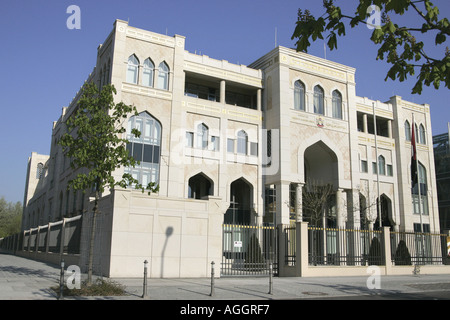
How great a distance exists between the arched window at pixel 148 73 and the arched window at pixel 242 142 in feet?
26.6

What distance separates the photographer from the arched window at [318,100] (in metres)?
35.3

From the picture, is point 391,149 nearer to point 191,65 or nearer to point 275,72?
point 275,72

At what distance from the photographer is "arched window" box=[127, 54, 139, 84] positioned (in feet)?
97.8

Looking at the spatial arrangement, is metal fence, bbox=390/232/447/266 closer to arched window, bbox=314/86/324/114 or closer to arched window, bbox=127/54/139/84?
arched window, bbox=314/86/324/114

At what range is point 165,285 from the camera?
1436cm

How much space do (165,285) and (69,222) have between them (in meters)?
11.5

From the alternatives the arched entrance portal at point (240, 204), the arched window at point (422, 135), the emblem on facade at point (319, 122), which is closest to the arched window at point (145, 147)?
the arched entrance portal at point (240, 204)

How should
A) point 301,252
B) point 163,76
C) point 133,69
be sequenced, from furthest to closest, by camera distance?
1. point 163,76
2. point 133,69
3. point 301,252

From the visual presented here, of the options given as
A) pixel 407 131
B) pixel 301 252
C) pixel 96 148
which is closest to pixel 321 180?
pixel 407 131

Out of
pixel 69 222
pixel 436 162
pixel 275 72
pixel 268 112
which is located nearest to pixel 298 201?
pixel 268 112

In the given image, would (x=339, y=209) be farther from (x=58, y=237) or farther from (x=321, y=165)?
(x=58, y=237)

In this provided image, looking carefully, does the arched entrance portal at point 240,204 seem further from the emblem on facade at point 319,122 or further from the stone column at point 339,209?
the emblem on facade at point 319,122

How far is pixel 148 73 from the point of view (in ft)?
100.0

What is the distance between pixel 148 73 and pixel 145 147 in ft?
18.3
